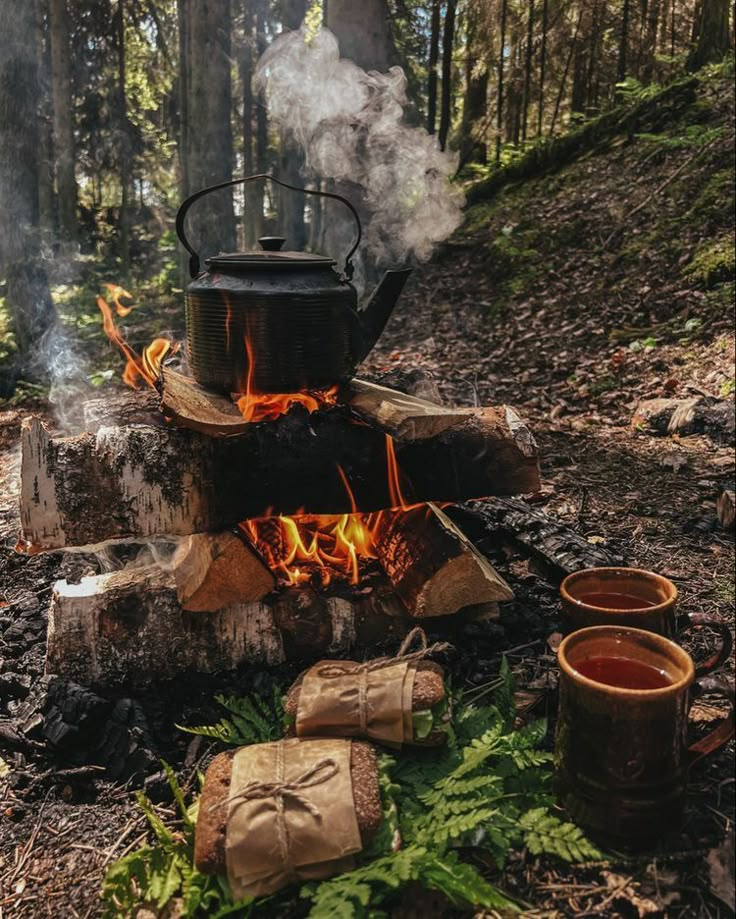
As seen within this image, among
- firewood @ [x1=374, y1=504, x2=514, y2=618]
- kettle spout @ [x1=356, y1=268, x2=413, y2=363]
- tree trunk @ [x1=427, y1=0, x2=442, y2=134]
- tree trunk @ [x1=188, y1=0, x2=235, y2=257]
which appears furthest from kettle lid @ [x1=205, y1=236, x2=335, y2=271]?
tree trunk @ [x1=427, y1=0, x2=442, y2=134]

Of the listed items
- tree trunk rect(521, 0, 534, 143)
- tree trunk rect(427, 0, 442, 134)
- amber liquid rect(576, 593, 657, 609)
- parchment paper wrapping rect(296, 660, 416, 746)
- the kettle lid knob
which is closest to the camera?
parchment paper wrapping rect(296, 660, 416, 746)

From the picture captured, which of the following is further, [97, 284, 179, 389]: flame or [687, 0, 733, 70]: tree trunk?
[687, 0, 733, 70]: tree trunk

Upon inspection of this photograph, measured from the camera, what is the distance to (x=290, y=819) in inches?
70.0

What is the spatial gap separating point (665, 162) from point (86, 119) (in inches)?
541

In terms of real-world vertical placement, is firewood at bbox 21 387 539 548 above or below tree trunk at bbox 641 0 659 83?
below

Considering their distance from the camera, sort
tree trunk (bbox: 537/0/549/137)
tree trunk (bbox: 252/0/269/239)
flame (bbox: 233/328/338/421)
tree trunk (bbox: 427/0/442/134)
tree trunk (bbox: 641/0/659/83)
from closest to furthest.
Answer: flame (bbox: 233/328/338/421), tree trunk (bbox: 641/0/659/83), tree trunk (bbox: 537/0/549/137), tree trunk (bbox: 427/0/442/134), tree trunk (bbox: 252/0/269/239)

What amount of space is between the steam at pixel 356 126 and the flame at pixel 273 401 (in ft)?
19.4

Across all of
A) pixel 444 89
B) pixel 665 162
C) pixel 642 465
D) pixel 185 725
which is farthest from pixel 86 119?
pixel 185 725

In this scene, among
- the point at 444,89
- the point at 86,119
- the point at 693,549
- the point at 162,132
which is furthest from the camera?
the point at 162,132

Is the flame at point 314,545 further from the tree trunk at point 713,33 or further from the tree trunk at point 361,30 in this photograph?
the tree trunk at point 713,33

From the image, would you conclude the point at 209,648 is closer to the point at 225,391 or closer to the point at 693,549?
the point at 225,391

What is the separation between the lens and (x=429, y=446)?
290 cm

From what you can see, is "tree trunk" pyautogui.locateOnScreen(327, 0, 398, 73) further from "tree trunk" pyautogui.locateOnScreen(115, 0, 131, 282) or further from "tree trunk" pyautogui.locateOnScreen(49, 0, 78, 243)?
"tree trunk" pyautogui.locateOnScreen(115, 0, 131, 282)

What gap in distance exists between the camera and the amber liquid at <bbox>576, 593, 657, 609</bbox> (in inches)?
95.7
